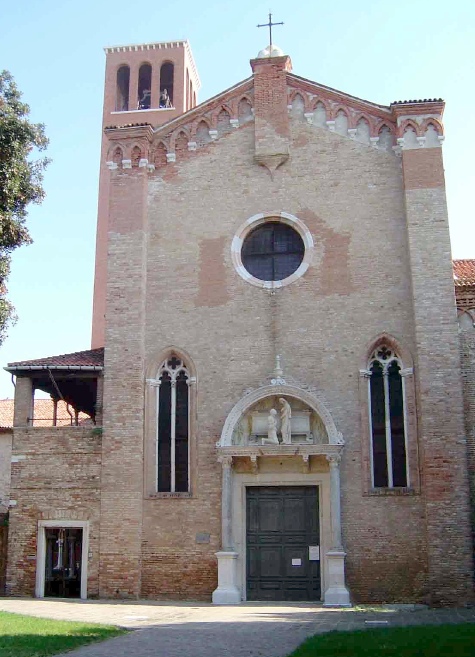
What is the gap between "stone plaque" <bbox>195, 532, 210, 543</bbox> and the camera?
59.2 ft

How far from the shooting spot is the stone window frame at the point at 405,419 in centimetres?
1784

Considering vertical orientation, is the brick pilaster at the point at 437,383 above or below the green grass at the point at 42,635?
above

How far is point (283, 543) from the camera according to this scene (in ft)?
59.2

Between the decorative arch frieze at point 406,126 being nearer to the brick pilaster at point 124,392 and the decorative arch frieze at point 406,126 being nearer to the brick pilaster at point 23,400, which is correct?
the brick pilaster at point 124,392

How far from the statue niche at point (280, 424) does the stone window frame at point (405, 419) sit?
3.02 ft

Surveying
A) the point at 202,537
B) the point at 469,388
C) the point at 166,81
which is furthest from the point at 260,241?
the point at 166,81

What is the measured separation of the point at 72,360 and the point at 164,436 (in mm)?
2845

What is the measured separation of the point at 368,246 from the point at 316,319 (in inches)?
80.6

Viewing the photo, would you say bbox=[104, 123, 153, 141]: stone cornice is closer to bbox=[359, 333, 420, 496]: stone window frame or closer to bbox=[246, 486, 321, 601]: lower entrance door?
bbox=[359, 333, 420, 496]: stone window frame

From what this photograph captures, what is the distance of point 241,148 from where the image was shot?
66.1 feet

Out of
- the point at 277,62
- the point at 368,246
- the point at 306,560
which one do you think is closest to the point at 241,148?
the point at 277,62

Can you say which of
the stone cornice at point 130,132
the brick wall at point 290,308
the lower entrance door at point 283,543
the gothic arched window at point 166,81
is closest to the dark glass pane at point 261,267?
the brick wall at point 290,308

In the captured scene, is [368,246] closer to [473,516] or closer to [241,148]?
[241,148]

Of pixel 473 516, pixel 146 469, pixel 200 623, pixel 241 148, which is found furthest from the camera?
pixel 241 148
